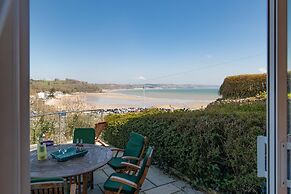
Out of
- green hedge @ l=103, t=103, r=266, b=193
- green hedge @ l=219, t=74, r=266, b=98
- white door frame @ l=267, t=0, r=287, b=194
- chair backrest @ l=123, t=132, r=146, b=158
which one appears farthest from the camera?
green hedge @ l=219, t=74, r=266, b=98

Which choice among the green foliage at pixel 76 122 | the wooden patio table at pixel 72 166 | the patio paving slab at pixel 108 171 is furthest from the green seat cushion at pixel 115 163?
the green foliage at pixel 76 122

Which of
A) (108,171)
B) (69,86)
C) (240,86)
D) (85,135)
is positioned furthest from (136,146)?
(69,86)

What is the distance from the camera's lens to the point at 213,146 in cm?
300

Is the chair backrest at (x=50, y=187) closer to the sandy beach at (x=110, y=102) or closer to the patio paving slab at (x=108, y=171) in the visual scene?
the patio paving slab at (x=108, y=171)

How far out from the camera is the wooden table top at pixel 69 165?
2.21 m

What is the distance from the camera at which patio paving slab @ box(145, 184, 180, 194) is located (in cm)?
300

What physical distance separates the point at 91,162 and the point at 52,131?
8.92 feet

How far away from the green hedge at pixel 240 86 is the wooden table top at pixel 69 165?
3.10 m

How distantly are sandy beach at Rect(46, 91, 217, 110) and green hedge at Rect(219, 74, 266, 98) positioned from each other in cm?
72

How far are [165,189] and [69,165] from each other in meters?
1.40

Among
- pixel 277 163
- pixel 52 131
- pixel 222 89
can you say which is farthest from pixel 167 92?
pixel 277 163

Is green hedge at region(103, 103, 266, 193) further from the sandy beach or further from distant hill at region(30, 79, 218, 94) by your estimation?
distant hill at region(30, 79, 218, 94)

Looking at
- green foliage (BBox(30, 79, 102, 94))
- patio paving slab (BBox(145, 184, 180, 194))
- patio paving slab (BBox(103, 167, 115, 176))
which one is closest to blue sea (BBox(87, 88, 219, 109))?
green foliage (BBox(30, 79, 102, 94))

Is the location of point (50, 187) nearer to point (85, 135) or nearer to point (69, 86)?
point (85, 135)
